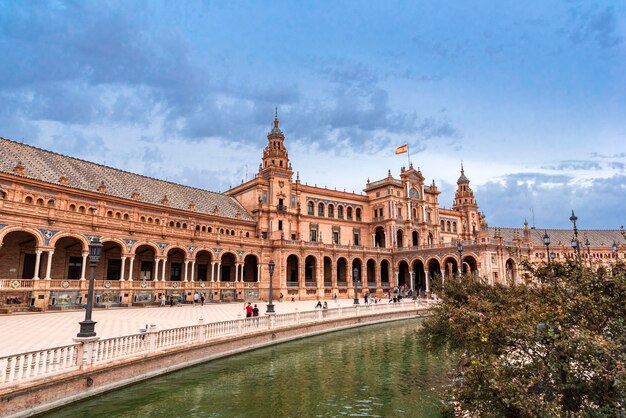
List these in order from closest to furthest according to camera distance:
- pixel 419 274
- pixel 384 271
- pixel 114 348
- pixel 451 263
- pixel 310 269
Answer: pixel 114 348 < pixel 451 263 < pixel 310 269 < pixel 419 274 < pixel 384 271

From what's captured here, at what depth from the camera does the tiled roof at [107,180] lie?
34.9 meters

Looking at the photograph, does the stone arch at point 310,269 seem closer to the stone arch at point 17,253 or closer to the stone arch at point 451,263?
the stone arch at point 451,263

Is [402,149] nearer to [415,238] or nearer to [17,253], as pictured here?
[415,238]

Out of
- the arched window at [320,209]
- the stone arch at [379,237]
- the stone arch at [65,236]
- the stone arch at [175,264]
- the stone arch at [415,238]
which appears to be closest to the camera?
the stone arch at [65,236]

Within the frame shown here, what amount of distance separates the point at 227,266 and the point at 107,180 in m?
16.6

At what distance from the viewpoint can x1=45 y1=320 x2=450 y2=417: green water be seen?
10.7 m

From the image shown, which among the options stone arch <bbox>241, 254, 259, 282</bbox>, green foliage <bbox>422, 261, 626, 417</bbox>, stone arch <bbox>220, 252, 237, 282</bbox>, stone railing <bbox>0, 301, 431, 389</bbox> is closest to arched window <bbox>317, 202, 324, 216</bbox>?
stone arch <bbox>241, 254, 259, 282</bbox>

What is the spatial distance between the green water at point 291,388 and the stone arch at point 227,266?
29551mm

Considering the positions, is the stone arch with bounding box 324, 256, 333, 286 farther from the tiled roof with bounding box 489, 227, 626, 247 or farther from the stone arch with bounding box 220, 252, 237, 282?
the tiled roof with bounding box 489, 227, 626, 247

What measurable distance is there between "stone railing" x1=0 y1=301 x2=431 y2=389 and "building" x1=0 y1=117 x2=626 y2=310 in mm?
9798

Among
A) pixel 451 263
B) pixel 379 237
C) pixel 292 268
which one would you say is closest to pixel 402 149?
pixel 379 237

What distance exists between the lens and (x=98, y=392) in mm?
11312

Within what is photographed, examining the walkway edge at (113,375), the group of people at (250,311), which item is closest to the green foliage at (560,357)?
the walkway edge at (113,375)

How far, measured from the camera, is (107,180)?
42.0m
